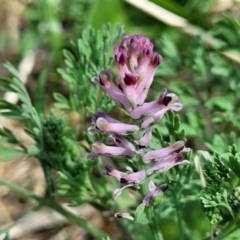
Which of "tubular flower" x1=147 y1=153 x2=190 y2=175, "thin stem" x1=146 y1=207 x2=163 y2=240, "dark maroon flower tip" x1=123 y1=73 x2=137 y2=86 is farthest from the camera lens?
"thin stem" x1=146 y1=207 x2=163 y2=240

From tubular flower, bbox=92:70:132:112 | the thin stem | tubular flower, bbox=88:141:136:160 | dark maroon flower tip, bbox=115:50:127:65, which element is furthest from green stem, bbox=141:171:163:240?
dark maroon flower tip, bbox=115:50:127:65

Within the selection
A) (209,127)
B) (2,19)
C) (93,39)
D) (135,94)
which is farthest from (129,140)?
(2,19)

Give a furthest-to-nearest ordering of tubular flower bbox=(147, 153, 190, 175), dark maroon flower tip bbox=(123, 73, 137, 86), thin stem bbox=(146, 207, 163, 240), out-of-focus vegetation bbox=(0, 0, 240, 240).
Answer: out-of-focus vegetation bbox=(0, 0, 240, 240) → thin stem bbox=(146, 207, 163, 240) → tubular flower bbox=(147, 153, 190, 175) → dark maroon flower tip bbox=(123, 73, 137, 86)

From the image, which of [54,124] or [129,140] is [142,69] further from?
[54,124]

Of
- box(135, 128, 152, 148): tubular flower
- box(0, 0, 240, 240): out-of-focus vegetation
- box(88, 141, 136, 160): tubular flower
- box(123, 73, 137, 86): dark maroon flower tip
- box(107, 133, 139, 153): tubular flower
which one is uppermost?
box(123, 73, 137, 86): dark maroon flower tip

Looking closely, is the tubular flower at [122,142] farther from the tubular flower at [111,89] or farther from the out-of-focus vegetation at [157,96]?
the out-of-focus vegetation at [157,96]

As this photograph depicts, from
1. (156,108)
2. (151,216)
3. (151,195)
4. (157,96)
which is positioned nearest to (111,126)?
(156,108)

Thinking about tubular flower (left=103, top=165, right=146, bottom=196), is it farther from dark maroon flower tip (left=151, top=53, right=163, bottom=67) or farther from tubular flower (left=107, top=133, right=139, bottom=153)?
dark maroon flower tip (left=151, top=53, right=163, bottom=67)
